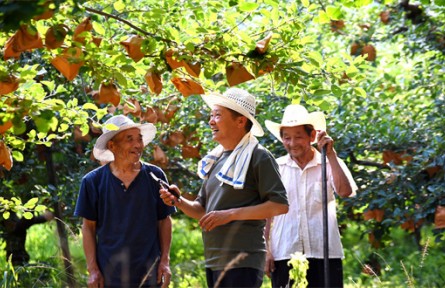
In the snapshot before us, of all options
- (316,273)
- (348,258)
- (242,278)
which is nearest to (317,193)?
(316,273)

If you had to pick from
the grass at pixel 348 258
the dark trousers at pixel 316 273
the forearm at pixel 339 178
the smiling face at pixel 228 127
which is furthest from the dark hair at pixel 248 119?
the grass at pixel 348 258

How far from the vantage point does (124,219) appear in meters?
5.14

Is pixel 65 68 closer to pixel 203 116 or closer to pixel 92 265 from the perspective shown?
pixel 92 265

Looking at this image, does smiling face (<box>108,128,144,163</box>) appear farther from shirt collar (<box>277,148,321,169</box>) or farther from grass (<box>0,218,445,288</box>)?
grass (<box>0,218,445,288</box>)

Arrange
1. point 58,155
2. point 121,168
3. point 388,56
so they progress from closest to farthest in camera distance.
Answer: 1. point 121,168
2. point 58,155
3. point 388,56

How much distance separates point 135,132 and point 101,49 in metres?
0.75

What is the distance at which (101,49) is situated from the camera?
468 centimetres

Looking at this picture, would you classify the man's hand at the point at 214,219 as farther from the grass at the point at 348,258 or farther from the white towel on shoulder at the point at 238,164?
the grass at the point at 348,258

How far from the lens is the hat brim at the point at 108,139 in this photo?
5.32 m

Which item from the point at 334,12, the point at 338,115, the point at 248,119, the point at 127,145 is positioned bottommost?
the point at 127,145

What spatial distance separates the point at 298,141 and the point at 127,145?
978 millimetres

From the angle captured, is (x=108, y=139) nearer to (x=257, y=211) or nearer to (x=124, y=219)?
(x=124, y=219)

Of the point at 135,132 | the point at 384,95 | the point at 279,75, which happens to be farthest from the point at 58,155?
the point at 279,75

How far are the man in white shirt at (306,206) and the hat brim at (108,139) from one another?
742 millimetres
